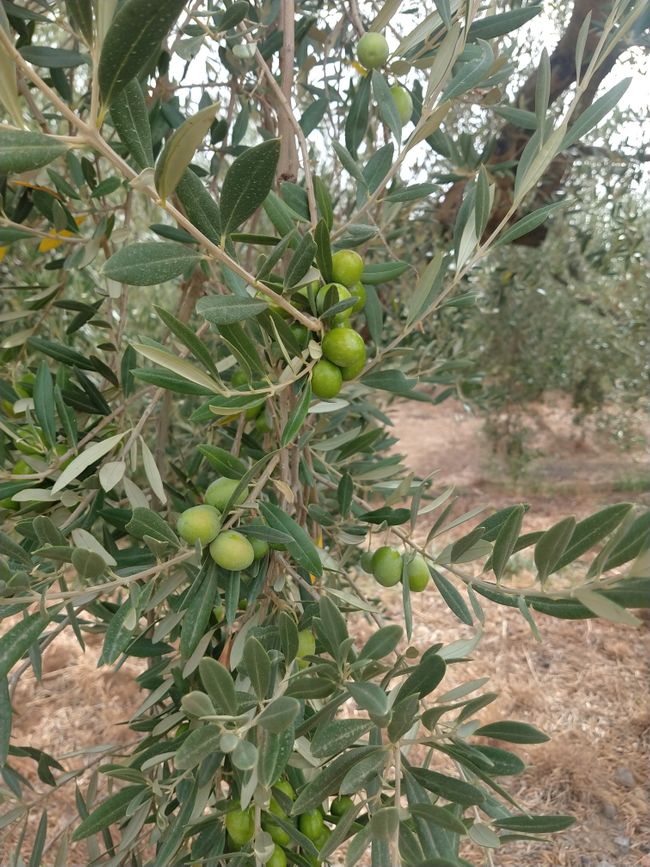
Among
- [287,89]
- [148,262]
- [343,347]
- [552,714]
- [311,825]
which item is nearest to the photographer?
[148,262]

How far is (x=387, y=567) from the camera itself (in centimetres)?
92

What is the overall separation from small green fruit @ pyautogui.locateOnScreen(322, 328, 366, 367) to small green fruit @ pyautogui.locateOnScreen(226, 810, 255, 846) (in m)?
0.59

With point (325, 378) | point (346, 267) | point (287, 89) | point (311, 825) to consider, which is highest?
point (287, 89)

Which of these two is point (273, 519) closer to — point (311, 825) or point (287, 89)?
point (311, 825)

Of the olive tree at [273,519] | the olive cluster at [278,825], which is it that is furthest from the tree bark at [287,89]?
the olive cluster at [278,825]

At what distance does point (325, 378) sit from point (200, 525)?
0.23 metres

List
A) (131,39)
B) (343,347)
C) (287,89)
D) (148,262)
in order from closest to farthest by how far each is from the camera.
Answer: (131,39) < (148,262) < (343,347) < (287,89)

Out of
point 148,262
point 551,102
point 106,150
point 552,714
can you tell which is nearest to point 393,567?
point 148,262

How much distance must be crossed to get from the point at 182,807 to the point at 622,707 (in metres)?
2.75

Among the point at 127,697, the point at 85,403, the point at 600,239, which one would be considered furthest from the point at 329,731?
the point at 600,239

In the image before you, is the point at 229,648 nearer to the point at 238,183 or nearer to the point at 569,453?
the point at 238,183

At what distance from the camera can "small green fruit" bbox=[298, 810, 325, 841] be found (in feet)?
2.87

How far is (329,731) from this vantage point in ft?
2.25

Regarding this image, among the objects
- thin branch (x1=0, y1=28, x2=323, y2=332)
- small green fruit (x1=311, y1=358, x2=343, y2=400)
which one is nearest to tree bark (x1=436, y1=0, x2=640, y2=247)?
small green fruit (x1=311, y1=358, x2=343, y2=400)
